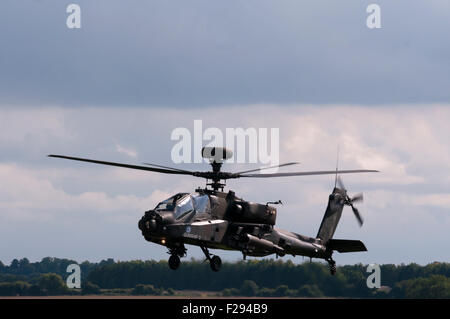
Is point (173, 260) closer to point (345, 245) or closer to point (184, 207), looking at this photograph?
point (184, 207)

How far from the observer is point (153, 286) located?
284 feet

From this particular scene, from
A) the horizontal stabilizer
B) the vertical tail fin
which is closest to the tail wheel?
the horizontal stabilizer

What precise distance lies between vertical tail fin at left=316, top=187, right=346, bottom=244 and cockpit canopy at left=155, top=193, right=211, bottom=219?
11.4 metres

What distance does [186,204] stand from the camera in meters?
46.8

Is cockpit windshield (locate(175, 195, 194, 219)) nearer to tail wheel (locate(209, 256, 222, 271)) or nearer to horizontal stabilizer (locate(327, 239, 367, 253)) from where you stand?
tail wheel (locate(209, 256, 222, 271))

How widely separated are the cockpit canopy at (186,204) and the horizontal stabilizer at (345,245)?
36.4 ft

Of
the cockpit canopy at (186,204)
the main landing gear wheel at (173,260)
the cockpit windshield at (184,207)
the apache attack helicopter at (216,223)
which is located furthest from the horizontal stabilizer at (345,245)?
the main landing gear wheel at (173,260)

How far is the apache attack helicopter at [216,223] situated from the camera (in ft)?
149

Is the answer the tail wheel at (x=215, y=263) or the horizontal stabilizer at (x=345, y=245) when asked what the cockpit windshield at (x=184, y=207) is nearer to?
the tail wheel at (x=215, y=263)
